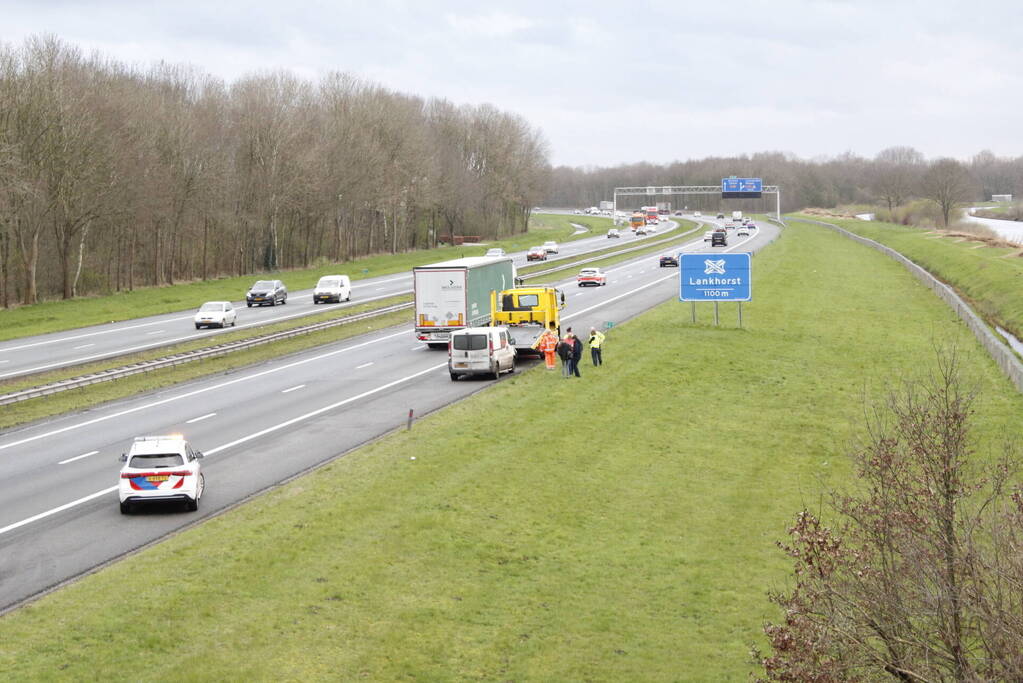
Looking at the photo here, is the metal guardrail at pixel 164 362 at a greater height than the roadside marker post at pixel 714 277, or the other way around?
the roadside marker post at pixel 714 277

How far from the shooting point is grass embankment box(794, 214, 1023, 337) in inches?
2430

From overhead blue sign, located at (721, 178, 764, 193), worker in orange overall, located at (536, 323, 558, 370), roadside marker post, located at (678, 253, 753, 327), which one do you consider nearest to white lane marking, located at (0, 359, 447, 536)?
worker in orange overall, located at (536, 323, 558, 370)

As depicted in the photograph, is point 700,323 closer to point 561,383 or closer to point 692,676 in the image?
point 561,383

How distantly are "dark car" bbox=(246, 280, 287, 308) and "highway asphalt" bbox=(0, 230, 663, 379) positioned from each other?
17.8 inches

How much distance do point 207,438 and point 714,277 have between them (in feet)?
94.4

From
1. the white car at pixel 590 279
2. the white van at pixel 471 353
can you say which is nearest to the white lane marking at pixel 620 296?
the white car at pixel 590 279

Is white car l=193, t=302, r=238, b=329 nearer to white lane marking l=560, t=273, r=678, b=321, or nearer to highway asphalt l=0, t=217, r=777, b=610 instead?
highway asphalt l=0, t=217, r=777, b=610

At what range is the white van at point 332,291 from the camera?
7081 centimetres

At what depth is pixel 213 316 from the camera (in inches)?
2251

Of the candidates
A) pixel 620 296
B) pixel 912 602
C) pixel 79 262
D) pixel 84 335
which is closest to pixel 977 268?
pixel 620 296

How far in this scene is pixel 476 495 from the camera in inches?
979

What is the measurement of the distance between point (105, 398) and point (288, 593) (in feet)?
68.7

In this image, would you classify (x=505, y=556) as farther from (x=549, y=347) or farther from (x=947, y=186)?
(x=947, y=186)

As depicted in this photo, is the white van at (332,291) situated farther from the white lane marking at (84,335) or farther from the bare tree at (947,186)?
the bare tree at (947,186)
